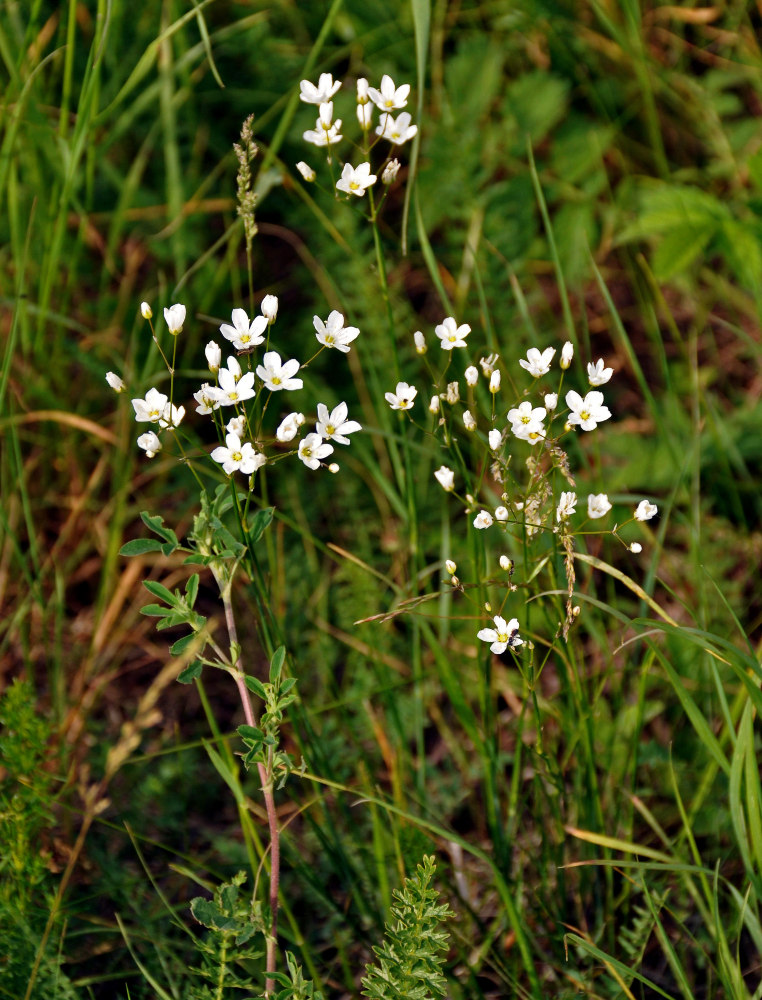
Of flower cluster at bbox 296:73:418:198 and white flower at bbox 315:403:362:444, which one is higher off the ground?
flower cluster at bbox 296:73:418:198

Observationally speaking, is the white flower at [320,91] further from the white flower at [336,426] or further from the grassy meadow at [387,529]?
the white flower at [336,426]

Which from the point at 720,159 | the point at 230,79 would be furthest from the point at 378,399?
the point at 720,159

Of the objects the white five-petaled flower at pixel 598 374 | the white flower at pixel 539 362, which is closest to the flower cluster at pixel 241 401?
the white flower at pixel 539 362

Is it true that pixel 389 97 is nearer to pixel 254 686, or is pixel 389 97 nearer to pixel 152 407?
pixel 152 407

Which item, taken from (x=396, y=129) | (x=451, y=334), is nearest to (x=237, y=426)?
(x=451, y=334)

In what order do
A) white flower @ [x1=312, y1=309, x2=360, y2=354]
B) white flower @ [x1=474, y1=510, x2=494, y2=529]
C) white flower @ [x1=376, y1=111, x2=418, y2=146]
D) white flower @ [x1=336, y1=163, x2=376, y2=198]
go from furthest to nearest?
white flower @ [x1=376, y1=111, x2=418, y2=146]
white flower @ [x1=336, y1=163, x2=376, y2=198]
white flower @ [x1=312, y1=309, x2=360, y2=354]
white flower @ [x1=474, y1=510, x2=494, y2=529]

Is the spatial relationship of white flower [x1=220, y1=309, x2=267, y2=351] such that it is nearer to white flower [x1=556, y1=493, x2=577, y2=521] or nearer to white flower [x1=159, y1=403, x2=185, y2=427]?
white flower [x1=159, y1=403, x2=185, y2=427]

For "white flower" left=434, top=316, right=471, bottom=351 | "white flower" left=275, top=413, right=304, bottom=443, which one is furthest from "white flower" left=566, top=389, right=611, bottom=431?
"white flower" left=275, top=413, right=304, bottom=443

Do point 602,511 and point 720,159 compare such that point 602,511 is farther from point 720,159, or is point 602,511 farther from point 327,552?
point 720,159
